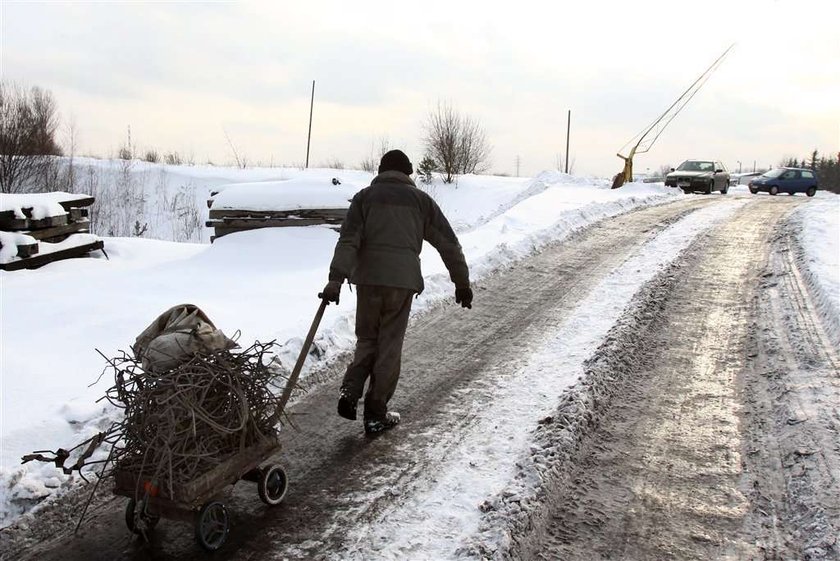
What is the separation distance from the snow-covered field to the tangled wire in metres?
1.02

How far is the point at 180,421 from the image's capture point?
3090mm

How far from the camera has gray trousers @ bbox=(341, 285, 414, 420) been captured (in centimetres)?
452

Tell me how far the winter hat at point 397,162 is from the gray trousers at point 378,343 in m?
0.84

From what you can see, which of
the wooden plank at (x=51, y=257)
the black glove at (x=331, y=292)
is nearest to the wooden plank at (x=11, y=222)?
the wooden plank at (x=51, y=257)

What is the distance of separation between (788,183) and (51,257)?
28.5 metres

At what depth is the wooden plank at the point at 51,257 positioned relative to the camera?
31.5 feet

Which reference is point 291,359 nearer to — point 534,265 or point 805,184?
point 534,265

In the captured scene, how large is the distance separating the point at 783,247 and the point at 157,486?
420 inches

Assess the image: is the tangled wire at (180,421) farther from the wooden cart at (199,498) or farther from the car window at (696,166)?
the car window at (696,166)

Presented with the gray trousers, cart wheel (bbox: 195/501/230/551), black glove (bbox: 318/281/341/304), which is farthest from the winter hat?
cart wheel (bbox: 195/501/230/551)

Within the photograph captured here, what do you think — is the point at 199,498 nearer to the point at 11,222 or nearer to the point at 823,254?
the point at 11,222

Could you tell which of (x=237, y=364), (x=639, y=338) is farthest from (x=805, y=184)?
(x=237, y=364)

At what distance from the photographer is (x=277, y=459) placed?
4188mm

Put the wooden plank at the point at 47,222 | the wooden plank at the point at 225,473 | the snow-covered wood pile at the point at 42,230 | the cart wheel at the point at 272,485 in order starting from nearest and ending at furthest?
the wooden plank at the point at 225,473 → the cart wheel at the point at 272,485 → the snow-covered wood pile at the point at 42,230 → the wooden plank at the point at 47,222
